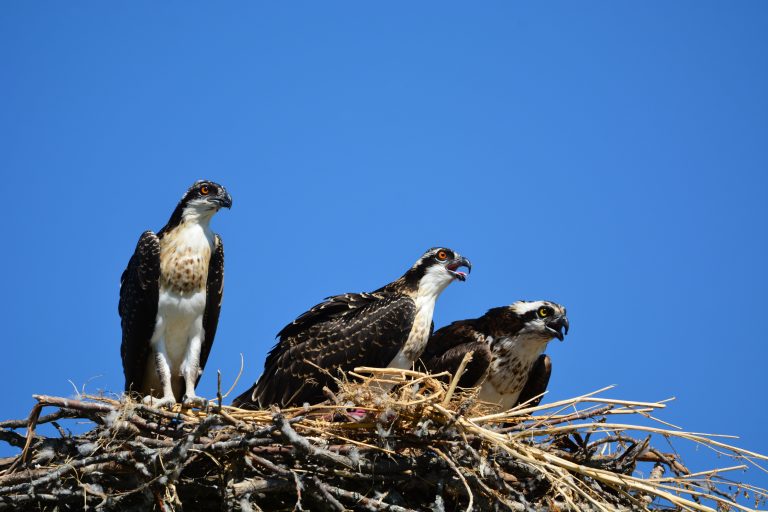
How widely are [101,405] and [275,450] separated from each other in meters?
1.21

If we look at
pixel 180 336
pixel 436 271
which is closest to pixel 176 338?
pixel 180 336

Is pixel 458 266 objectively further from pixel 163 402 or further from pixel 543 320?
pixel 163 402

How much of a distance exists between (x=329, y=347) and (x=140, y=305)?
166 cm

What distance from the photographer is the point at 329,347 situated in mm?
9156

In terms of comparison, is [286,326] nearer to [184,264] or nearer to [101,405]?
[184,264]

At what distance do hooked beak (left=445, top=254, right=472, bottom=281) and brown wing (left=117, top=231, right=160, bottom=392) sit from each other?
271cm

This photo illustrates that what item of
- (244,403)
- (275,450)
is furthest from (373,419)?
(244,403)

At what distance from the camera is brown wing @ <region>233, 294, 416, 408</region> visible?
9055 mm

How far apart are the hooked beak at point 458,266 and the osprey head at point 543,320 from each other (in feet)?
1.98

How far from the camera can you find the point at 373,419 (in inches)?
278

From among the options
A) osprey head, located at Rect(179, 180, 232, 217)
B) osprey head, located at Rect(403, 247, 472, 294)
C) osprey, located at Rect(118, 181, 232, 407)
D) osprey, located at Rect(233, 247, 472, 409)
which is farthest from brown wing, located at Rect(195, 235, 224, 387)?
osprey head, located at Rect(403, 247, 472, 294)

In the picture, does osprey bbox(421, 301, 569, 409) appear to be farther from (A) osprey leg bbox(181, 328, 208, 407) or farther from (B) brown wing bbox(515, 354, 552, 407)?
(A) osprey leg bbox(181, 328, 208, 407)

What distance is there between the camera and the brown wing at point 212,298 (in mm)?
9195

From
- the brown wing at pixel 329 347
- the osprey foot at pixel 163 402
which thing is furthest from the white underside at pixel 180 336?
the brown wing at pixel 329 347
